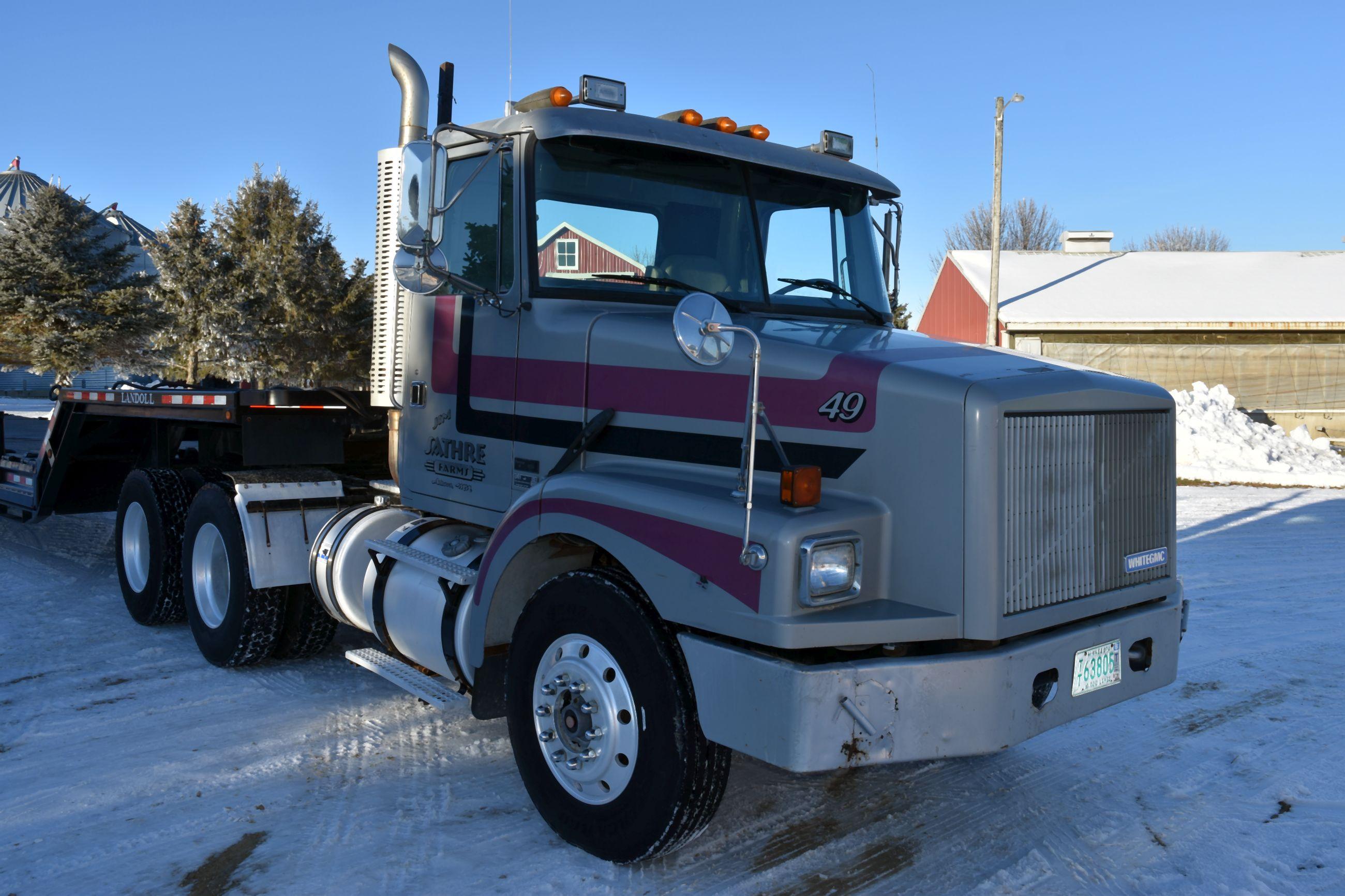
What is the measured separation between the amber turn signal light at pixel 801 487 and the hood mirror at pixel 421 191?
6.42 ft

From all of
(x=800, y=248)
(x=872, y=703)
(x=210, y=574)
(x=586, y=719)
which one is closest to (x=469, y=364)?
(x=800, y=248)

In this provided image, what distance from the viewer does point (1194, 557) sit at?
31.5 ft

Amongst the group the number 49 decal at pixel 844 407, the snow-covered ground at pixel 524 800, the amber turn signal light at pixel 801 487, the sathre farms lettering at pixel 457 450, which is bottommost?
the snow-covered ground at pixel 524 800

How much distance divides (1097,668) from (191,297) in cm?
3356

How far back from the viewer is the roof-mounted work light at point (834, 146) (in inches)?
199

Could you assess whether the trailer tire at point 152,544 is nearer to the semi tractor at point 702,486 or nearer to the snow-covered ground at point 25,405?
the semi tractor at point 702,486

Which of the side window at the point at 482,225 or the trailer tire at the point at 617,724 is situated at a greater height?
the side window at the point at 482,225

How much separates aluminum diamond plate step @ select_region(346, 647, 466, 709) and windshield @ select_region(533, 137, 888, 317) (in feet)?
5.78

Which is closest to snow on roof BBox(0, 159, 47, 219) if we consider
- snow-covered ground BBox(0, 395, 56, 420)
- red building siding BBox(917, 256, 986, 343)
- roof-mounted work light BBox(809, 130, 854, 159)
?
snow-covered ground BBox(0, 395, 56, 420)

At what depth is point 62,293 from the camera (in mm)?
30328

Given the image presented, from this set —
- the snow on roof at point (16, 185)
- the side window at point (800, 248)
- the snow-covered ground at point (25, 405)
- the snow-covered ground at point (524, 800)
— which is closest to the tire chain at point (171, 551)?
the snow-covered ground at point (524, 800)

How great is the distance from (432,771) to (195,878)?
44.4 inches

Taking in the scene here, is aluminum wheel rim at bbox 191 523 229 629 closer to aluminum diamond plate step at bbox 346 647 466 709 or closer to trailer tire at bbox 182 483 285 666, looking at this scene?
trailer tire at bbox 182 483 285 666

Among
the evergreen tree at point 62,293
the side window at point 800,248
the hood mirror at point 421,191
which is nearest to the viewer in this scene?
the hood mirror at point 421,191
